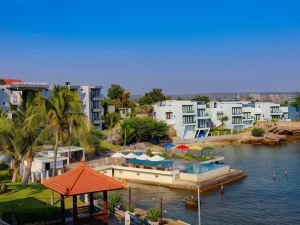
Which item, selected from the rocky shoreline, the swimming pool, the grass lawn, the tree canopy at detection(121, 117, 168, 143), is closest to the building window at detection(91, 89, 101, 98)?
the tree canopy at detection(121, 117, 168, 143)

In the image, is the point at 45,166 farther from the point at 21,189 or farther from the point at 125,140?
the point at 125,140

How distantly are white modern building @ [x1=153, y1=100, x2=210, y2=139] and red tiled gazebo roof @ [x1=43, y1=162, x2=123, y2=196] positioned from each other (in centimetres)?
7447

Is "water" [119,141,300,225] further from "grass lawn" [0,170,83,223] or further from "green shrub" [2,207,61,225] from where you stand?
"green shrub" [2,207,61,225]

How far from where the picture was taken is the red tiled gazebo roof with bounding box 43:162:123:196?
2127 cm

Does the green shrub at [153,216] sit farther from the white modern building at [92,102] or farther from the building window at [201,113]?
the building window at [201,113]

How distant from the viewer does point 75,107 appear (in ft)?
137

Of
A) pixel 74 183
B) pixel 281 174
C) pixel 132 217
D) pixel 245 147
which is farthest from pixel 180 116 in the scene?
pixel 74 183

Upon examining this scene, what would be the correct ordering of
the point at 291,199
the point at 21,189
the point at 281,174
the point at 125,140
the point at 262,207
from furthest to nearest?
1. the point at 125,140
2. the point at 281,174
3. the point at 291,199
4. the point at 262,207
5. the point at 21,189

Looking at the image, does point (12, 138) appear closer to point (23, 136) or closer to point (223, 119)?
point (23, 136)

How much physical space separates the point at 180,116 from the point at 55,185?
246ft

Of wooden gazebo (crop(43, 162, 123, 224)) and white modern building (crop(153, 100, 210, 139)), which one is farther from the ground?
white modern building (crop(153, 100, 210, 139))

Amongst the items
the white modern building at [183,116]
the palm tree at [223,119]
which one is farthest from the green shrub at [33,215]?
the palm tree at [223,119]

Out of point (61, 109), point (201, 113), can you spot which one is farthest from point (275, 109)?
point (61, 109)

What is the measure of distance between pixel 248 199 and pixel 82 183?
26.7m
